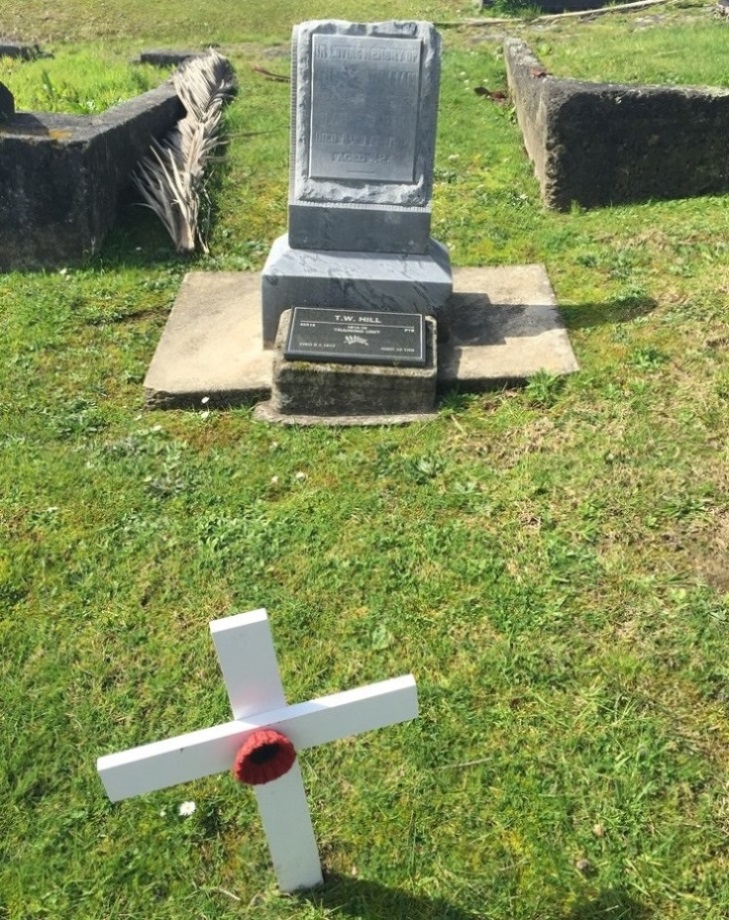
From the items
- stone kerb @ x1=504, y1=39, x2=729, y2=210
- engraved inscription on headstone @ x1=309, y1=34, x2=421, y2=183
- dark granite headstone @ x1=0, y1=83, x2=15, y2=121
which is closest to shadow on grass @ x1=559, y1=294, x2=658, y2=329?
engraved inscription on headstone @ x1=309, y1=34, x2=421, y2=183

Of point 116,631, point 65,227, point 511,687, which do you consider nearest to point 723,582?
point 511,687

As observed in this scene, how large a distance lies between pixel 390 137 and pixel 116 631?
10.3 ft

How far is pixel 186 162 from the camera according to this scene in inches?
288

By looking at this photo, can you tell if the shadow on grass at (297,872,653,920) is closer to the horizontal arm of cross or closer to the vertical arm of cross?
the vertical arm of cross

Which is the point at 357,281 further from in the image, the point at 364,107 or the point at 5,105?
the point at 5,105

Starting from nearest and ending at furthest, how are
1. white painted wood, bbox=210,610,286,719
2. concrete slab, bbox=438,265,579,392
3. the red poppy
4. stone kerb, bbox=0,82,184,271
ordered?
white painted wood, bbox=210,610,286,719 < the red poppy < concrete slab, bbox=438,265,579,392 < stone kerb, bbox=0,82,184,271

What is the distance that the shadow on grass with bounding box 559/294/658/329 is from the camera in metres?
5.09

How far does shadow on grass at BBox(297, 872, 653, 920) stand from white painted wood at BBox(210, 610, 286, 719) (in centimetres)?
86

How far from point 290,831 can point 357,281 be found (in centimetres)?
330

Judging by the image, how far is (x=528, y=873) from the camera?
8.39ft

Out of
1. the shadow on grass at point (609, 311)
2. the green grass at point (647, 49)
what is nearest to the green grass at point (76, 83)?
the green grass at point (647, 49)

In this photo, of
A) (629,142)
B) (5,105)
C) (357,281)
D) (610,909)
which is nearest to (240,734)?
(610,909)

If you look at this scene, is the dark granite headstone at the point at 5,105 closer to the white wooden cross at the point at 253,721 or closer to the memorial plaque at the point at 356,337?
the memorial plaque at the point at 356,337

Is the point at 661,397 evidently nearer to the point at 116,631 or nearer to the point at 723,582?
the point at 723,582
